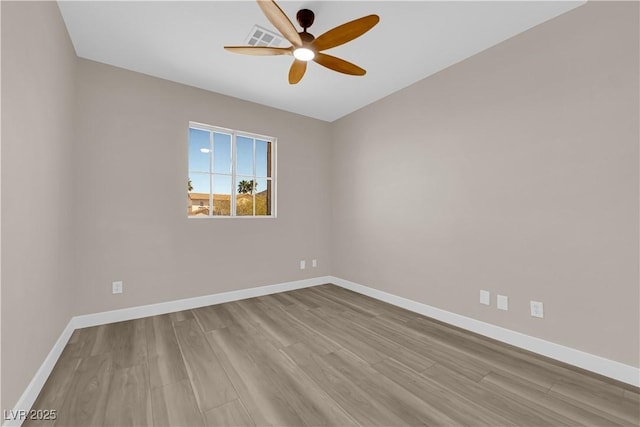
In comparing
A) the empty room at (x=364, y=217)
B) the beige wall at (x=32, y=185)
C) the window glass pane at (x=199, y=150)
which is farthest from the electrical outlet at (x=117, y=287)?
the window glass pane at (x=199, y=150)

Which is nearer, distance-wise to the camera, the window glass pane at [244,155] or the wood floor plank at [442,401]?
the wood floor plank at [442,401]

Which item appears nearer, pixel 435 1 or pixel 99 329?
pixel 435 1

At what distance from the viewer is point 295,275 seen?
4152 mm

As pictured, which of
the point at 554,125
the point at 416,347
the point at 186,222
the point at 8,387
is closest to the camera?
the point at 8,387

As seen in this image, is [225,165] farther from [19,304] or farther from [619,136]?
[619,136]

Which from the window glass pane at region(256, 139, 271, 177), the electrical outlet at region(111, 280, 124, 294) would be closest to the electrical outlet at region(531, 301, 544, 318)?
the window glass pane at region(256, 139, 271, 177)

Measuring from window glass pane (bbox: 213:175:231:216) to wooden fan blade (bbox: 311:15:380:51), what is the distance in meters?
2.22

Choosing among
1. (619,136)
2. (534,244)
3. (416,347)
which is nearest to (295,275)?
(416,347)

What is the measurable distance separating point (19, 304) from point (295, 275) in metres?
3.04

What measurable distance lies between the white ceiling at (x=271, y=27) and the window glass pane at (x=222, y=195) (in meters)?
1.17

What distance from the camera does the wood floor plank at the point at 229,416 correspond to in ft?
4.71

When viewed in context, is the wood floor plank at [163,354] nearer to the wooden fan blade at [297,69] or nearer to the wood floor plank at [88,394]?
the wood floor plank at [88,394]

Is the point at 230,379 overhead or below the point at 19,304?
below

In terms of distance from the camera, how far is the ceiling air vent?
7.54ft
